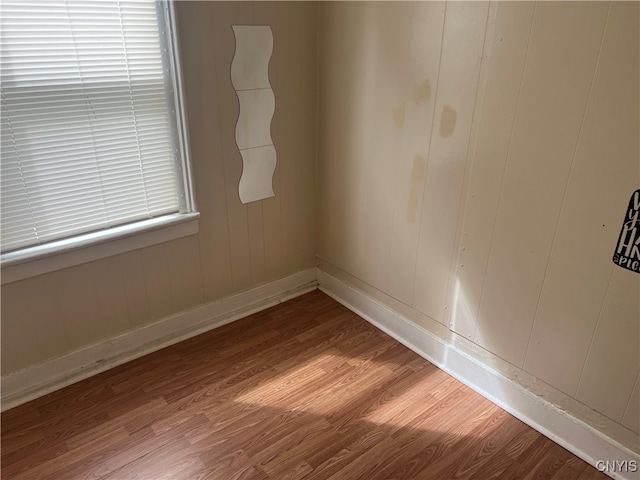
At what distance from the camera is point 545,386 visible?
1.80 m

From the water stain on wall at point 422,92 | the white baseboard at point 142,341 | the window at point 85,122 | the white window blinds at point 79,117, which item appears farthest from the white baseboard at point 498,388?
the white window blinds at point 79,117

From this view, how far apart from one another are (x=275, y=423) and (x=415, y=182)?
3.97 feet

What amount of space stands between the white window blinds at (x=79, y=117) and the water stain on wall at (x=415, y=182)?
1099mm

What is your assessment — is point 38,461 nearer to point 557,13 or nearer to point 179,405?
point 179,405

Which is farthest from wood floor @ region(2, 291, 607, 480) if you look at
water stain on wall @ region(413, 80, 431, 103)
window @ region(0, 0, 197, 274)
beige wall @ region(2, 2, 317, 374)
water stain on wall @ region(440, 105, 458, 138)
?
water stain on wall @ region(413, 80, 431, 103)

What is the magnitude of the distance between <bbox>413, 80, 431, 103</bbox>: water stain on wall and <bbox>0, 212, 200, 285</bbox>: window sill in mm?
1158

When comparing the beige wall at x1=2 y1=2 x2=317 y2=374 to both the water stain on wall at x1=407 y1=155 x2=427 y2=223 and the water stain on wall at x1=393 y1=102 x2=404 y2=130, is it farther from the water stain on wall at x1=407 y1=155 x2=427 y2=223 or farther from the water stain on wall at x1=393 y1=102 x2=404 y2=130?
the water stain on wall at x1=407 y1=155 x2=427 y2=223

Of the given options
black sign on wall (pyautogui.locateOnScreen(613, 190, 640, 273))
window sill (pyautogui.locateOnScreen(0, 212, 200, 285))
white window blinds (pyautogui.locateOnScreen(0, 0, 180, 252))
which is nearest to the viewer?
black sign on wall (pyautogui.locateOnScreen(613, 190, 640, 273))

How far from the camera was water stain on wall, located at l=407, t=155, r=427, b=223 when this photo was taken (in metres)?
2.03

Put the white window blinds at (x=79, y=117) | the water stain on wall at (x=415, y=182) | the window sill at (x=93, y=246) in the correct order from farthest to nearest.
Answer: the water stain on wall at (x=415, y=182) → the window sill at (x=93, y=246) → the white window blinds at (x=79, y=117)

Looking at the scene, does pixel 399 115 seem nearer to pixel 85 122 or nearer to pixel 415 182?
pixel 415 182

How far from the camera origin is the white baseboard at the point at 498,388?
167cm

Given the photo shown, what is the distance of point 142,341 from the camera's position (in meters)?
2.25

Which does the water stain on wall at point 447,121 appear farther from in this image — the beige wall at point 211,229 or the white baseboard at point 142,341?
the white baseboard at point 142,341
